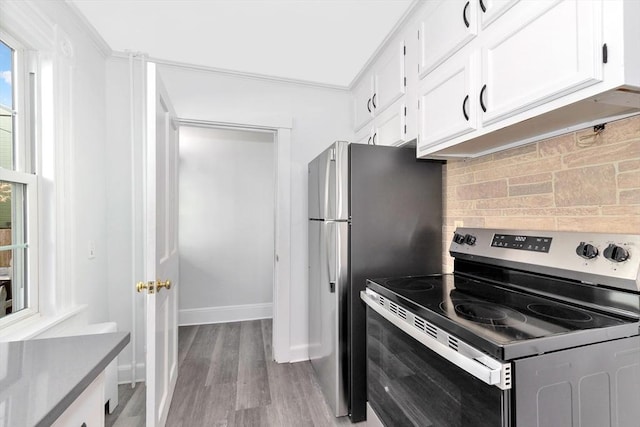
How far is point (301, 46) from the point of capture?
202 cm

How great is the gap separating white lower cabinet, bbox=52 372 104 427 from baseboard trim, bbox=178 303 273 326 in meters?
2.80

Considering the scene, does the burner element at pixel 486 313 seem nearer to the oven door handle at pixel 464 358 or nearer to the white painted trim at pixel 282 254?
the oven door handle at pixel 464 358

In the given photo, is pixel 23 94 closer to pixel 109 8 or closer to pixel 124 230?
pixel 109 8

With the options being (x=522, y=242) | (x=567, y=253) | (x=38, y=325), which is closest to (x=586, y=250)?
(x=567, y=253)

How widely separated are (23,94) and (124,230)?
1.00 m

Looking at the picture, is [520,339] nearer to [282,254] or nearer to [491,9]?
[491,9]

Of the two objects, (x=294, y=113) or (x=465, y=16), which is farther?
(x=294, y=113)

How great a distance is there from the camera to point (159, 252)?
5.07ft

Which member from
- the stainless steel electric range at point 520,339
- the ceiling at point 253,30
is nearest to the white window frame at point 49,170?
the ceiling at point 253,30

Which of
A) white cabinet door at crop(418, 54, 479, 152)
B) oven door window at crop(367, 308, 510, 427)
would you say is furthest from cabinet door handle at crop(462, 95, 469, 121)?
oven door window at crop(367, 308, 510, 427)

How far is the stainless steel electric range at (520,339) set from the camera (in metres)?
0.71

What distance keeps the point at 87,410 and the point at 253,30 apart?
201cm

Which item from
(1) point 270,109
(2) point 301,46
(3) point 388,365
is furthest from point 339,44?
(3) point 388,365

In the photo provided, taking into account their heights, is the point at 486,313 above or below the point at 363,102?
below
